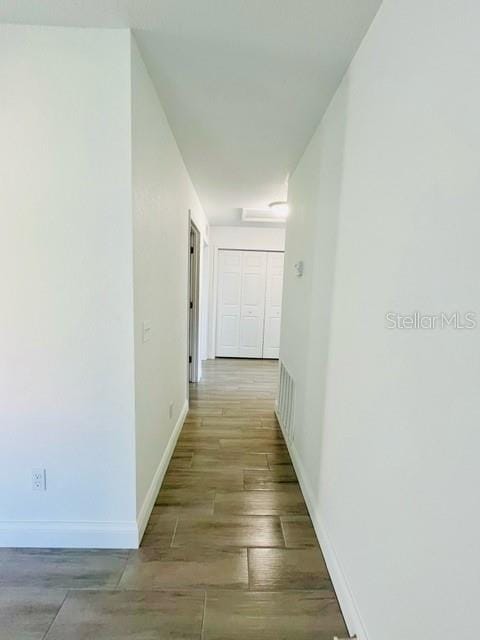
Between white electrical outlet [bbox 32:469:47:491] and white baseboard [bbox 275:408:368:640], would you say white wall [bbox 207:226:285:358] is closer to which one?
white baseboard [bbox 275:408:368:640]

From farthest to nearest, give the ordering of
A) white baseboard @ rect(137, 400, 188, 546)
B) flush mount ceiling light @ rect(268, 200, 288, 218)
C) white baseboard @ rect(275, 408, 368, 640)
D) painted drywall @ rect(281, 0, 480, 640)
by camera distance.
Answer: flush mount ceiling light @ rect(268, 200, 288, 218) → white baseboard @ rect(137, 400, 188, 546) → white baseboard @ rect(275, 408, 368, 640) → painted drywall @ rect(281, 0, 480, 640)

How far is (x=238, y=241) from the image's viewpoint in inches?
218

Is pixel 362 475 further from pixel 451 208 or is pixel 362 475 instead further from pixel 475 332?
pixel 451 208

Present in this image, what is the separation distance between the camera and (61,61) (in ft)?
4.46

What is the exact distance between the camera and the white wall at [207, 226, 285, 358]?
18.0ft

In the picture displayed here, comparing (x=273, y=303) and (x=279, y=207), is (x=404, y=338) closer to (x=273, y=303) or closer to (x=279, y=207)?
(x=279, y=207)

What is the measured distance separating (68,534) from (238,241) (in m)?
4.77

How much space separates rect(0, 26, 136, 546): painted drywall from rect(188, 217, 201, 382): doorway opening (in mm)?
2371

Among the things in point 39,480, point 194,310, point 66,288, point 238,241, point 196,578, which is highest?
point 238,241

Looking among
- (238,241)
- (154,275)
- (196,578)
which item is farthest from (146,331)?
(238,241)

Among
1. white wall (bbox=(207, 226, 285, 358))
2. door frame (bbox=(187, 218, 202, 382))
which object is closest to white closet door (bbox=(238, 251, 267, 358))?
white wall (bbox=(207, 226, 285, 358))

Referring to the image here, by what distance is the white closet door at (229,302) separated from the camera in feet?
18.3

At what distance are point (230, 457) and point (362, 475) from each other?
4.79 ft

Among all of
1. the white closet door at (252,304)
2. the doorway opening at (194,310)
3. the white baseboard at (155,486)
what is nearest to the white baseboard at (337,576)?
the white baseboard at (155,486)
